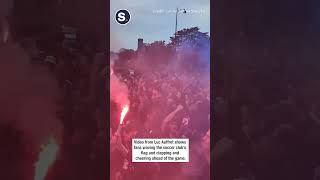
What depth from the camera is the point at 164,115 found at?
322 cm

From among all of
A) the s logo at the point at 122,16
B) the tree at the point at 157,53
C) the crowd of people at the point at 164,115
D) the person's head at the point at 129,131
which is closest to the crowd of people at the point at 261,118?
the crowd of people at the point at 164,115

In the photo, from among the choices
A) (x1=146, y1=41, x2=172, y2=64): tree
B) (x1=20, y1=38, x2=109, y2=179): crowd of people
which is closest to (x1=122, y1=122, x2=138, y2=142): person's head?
(x1=20, y1=38, x2=109, y2=179): crowd of people

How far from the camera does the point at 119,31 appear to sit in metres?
3.21

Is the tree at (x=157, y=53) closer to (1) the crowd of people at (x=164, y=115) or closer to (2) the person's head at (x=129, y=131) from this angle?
(1) the crowd of people at (x=164, y=115)

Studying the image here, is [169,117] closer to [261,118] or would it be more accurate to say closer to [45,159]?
[261,118]

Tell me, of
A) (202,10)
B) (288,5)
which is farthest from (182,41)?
(288,5)

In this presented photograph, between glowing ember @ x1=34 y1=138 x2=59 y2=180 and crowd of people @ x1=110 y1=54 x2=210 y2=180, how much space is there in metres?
0.35

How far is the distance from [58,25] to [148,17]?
53cm

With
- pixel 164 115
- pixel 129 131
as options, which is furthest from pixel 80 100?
pixel 164 115

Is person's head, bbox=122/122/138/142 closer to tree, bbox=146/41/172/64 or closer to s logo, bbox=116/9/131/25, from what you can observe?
tree, bbox=146/41/172/64

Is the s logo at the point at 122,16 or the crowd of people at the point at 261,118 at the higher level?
the s logo at the point at 122,16

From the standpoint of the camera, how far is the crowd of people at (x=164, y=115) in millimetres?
3211

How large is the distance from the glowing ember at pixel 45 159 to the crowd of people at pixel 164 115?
1.14ft

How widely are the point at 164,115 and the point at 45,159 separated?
29.8 inches
